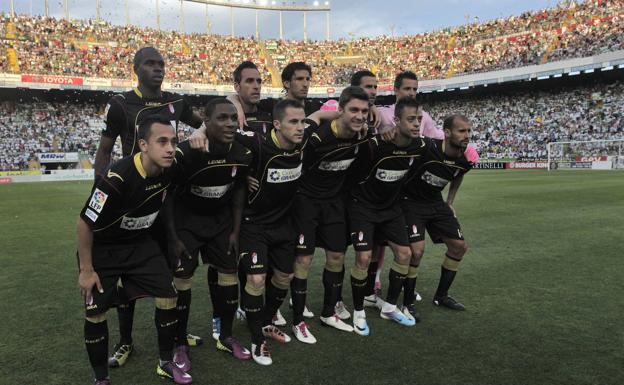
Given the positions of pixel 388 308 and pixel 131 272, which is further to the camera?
pixel 388 308

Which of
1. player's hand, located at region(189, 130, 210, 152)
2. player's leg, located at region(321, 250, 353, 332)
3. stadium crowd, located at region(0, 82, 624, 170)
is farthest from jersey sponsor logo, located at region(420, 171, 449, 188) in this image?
stadium crowd, located at region(0, 82, 624, 170)

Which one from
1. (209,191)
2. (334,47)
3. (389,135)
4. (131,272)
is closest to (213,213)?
(209,191)

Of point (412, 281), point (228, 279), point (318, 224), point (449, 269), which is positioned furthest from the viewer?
point (449, 269)

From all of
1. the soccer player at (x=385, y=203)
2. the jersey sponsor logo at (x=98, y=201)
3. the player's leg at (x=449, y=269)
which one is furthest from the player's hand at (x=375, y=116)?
the jersey sponsor logo at (x=98, y=201)

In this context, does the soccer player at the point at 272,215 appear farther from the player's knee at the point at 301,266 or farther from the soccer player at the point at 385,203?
the soccer player at the point at 385,203

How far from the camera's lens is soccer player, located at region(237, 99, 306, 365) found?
4258mm

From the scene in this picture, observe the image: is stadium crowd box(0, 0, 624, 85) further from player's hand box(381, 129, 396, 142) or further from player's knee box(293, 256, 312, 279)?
player's knee box(293, 256, 312, 279)

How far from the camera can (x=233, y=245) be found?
4.31 metres

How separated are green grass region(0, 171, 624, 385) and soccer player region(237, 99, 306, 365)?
0.51 metres

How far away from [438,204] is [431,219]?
9.0 inches

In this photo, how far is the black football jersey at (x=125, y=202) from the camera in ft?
11.1

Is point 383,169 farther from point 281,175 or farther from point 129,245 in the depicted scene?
point 129,245

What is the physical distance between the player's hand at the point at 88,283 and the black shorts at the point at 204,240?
784 mm

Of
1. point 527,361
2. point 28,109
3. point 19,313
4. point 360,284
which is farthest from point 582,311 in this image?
point 28,109
